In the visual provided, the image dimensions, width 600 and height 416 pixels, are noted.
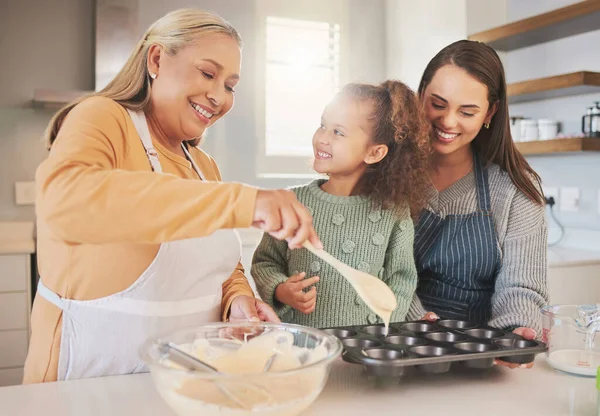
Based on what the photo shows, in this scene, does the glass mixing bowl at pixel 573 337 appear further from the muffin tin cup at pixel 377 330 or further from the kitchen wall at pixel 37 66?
the kitchen wall at pixel 37 66

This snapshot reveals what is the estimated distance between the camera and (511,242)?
1.42 meters

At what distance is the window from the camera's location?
131 inches

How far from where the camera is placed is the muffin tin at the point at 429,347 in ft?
2.99

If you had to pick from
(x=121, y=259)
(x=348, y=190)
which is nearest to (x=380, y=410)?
(x=121, y=259)

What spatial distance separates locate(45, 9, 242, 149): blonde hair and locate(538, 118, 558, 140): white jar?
189 centimetres

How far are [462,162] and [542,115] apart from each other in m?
1.54

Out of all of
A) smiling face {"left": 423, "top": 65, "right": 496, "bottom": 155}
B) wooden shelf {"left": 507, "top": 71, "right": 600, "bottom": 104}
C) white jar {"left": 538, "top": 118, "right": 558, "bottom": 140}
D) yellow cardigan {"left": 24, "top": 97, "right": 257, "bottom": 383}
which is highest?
wooden shelf {"left": 507, "top": 71, "right": 600, "bottom": 104}

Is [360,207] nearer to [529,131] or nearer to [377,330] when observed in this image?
[377,330]

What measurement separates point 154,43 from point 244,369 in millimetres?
687

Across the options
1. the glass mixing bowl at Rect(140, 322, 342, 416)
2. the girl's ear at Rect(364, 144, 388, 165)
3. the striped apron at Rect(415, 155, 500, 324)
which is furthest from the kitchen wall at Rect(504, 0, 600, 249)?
the glass mixing bowl at Rect(140, 322, 342, 416)

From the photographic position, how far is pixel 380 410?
856mm

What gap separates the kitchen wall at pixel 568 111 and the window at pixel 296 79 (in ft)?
3.35

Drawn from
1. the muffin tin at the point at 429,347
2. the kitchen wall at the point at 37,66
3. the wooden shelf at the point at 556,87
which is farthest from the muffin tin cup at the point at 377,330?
the kitchen wall at the point at 37,66

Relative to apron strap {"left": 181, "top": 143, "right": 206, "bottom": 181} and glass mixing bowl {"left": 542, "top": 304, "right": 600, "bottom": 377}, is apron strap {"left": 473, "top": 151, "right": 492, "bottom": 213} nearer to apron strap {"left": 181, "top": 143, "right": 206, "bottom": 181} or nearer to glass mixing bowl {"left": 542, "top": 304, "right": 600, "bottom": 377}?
glass mixing bowl {"left": 542, "top": 304, "right": 600, "bottom": 377}
